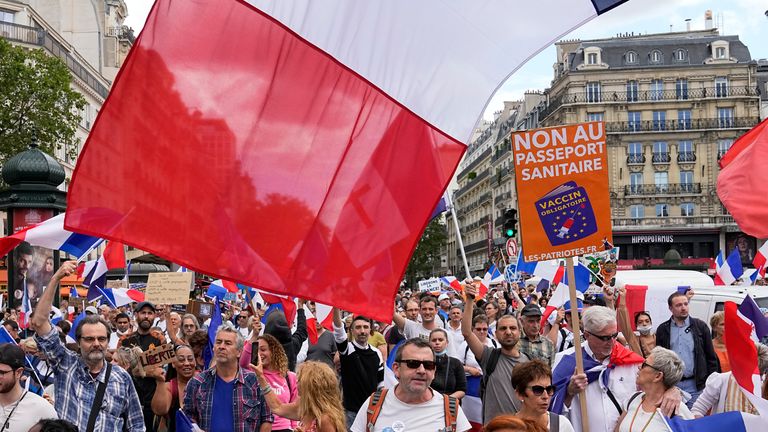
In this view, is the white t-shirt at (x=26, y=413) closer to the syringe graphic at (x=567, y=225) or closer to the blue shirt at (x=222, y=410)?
the blue shirt at (x=222, y=410)

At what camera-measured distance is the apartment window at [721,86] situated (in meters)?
73.6

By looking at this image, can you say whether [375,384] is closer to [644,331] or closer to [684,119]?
[644,331]

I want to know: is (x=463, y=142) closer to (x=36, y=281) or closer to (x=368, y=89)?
(x=368, y=89)

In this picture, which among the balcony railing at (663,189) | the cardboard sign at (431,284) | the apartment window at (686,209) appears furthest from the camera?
the balcony railing at (663,189)

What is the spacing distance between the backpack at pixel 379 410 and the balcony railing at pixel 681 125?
2698 inches

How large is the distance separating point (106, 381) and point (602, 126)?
3.36 metres

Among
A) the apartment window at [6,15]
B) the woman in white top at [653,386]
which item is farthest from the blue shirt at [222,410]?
the apartment window at [6,15]

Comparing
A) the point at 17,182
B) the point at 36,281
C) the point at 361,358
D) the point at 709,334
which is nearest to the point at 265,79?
the point at 361,358

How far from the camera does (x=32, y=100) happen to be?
1286 inches

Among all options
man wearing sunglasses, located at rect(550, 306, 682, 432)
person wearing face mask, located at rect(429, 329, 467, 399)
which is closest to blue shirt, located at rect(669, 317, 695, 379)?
person wearing face mask, located at rect(429, 329, 467, 399)

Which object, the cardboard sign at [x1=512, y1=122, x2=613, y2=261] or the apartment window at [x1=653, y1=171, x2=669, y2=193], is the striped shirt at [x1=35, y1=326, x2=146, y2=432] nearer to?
the cardboard sign at [x1=512, y1=122, x2=613, y2=261]

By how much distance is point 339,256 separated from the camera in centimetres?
485

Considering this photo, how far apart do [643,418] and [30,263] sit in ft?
31.4

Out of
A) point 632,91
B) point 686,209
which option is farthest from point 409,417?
point 632,91
